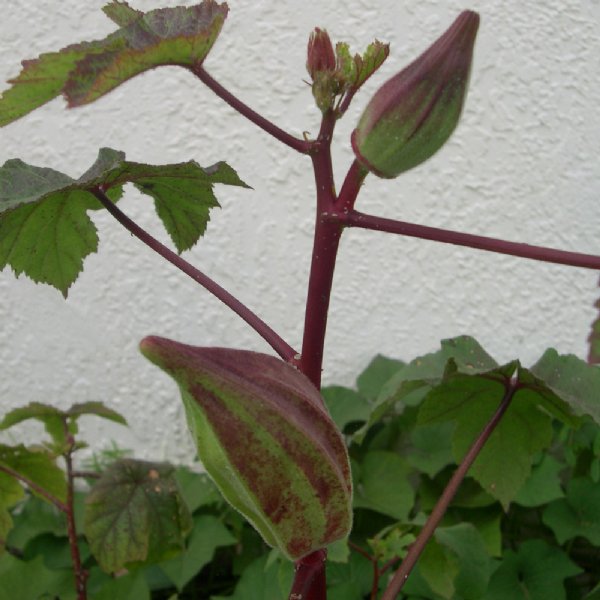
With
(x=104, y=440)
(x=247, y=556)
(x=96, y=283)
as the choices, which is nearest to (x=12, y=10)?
(x=96, y=283)

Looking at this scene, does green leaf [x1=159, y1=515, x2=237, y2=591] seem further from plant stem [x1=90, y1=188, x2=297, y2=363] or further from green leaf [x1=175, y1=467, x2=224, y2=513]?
plant stem [x1=90, y1=188, x2=297, y2=363]

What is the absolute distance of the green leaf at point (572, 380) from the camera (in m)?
0.54

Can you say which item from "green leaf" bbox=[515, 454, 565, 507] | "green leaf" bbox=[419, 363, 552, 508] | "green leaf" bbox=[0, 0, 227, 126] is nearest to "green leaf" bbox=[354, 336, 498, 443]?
"green leaf" bbox=[419, 363, 552, 508]

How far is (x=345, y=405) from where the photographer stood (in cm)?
108

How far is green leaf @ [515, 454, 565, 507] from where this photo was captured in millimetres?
949

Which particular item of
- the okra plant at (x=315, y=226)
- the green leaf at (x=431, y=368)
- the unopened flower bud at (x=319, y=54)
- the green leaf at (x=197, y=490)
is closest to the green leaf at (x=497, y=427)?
the green leaf at (x=431, y=368)

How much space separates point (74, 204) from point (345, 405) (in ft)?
2.11

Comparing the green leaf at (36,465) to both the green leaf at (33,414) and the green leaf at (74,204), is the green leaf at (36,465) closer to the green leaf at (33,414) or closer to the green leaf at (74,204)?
the green leaf at (33,414)

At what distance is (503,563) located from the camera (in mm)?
907

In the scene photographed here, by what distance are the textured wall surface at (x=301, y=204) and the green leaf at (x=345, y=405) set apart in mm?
71

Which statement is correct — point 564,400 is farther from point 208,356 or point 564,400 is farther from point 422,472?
point 422,472

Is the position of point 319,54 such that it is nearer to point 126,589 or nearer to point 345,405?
point 126,589

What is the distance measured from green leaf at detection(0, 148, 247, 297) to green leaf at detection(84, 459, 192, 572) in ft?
0.84

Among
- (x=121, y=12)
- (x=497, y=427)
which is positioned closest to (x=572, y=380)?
(x=497, y=427)
